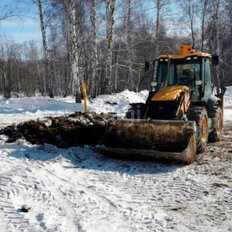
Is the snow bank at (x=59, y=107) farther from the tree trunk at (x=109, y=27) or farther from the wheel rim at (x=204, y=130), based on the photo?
the wheel rim at (x=204, y=130)

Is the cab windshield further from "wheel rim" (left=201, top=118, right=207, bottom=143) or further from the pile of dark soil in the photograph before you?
the pile of dark soil

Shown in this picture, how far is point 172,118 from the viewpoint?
6.31 m

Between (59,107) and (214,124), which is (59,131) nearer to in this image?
(214,124)

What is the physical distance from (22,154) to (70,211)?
2.68m

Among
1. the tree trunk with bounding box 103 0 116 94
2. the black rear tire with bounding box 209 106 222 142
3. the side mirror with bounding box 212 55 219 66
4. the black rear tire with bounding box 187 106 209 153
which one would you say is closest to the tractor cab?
the side mirror with bounding box 212 55 219 66

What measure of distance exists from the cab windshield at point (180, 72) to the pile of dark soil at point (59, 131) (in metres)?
1.99

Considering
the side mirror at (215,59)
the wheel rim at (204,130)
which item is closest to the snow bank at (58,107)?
the side mirror at (215,59)

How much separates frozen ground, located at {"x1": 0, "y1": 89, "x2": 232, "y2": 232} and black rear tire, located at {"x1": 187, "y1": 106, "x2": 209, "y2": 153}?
26cm

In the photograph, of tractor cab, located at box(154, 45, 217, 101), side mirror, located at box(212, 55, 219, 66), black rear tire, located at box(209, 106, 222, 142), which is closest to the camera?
side mirror, located at box(212, 55, 219, 66)

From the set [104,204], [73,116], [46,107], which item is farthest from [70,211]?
[46,107]

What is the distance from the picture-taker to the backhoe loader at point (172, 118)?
223 inches

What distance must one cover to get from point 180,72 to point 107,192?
4.17 metres

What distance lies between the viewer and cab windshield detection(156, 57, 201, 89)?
285 inches

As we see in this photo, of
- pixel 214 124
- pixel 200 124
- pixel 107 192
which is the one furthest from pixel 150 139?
pixel 214 124
